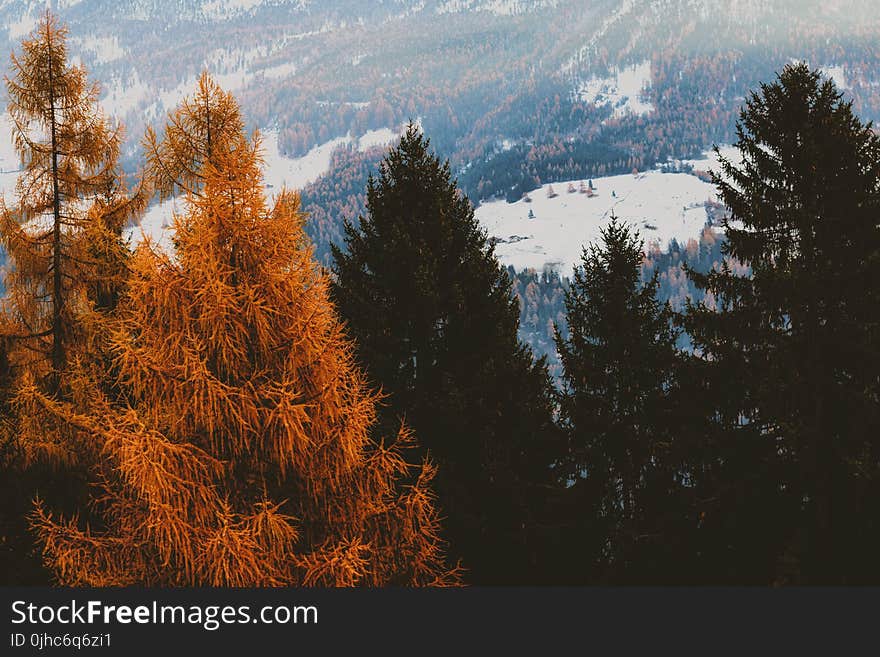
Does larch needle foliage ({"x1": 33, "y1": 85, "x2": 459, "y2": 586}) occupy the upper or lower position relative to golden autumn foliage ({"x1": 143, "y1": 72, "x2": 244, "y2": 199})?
lower

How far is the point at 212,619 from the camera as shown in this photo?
24.5 ft

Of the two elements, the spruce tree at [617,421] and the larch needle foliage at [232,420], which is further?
the spruce tree at [617,421]

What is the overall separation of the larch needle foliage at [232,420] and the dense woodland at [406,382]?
0.14ft

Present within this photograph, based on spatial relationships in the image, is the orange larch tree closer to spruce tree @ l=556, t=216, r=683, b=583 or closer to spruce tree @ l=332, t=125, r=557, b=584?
spruce tree @ l=332, t=125, r=557, b=584

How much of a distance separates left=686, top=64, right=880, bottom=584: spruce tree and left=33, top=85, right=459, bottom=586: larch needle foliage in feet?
22.8

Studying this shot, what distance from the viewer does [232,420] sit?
327 inches

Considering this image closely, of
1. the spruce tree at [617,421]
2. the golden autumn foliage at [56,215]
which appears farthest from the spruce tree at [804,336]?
the golden autumn foliage at [56,215]

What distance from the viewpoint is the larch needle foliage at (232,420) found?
26.0ft

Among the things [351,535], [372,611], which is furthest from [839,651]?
[351,535]

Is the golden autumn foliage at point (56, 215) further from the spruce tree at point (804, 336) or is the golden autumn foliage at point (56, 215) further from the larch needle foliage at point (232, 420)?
the spruce tree at point (804, 336)

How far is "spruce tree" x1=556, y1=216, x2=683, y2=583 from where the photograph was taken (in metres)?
12.6

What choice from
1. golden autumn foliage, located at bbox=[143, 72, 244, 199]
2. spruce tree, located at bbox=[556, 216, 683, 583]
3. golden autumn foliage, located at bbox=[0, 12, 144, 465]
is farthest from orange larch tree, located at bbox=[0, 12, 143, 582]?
spruce tree, located at bbox=[556, 216, 683, 583]

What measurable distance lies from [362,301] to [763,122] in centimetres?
873

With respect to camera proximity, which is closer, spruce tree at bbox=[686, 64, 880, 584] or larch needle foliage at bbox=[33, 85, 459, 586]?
larch needle foliage at bbox=[33, 85, 459, 586]
